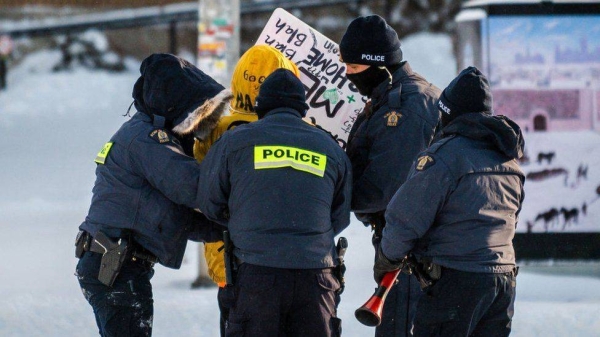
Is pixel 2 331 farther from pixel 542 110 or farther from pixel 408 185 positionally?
pixel 542 110

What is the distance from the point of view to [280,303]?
400 centimetres

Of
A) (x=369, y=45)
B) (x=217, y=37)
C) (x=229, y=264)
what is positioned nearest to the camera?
(x=229, y=264)

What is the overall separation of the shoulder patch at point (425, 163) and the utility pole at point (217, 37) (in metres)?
3.71

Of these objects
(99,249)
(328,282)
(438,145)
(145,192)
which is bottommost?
(328,282)

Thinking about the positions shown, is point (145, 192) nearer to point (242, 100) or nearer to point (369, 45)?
point (242, 100)

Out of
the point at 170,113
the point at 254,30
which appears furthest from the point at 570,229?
the point at 254,30

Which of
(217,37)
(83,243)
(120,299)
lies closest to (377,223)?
(120,299)

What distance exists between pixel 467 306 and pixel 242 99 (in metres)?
1.39

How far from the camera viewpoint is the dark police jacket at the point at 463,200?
13.3 feet

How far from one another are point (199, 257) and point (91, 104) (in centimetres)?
713

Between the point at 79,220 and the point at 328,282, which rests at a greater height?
the point at 79,220

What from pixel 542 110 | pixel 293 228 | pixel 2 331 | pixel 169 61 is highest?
pixel 542 110

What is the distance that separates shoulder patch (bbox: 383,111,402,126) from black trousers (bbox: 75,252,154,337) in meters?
1.23

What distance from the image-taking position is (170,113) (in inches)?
175
